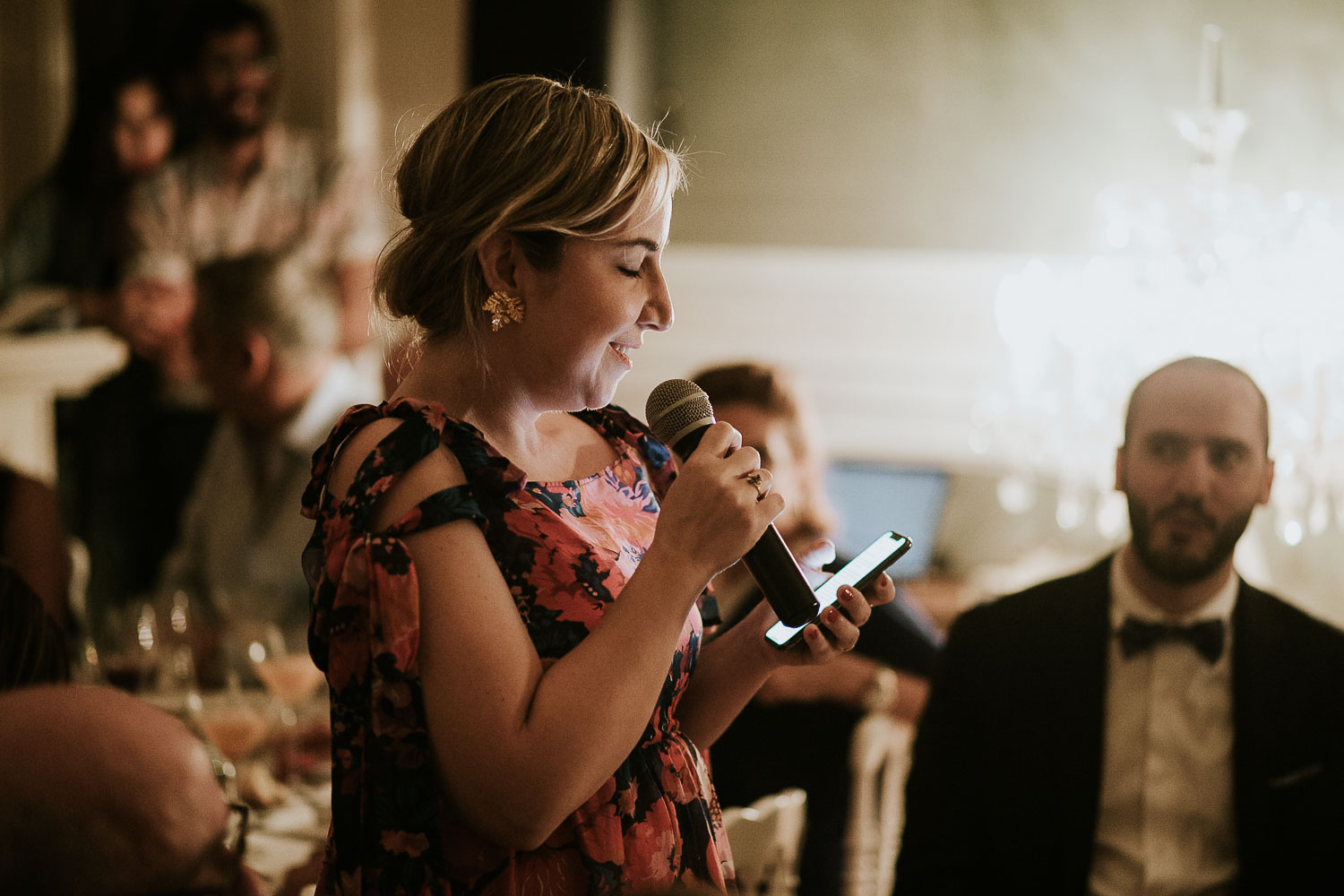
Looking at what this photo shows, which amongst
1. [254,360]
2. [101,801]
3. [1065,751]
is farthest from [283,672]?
[101,801]

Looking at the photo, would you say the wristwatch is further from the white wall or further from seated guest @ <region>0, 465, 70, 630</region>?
the white wall

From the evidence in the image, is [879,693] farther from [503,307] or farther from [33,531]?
[33,531]

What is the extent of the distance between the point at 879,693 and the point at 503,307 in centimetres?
162

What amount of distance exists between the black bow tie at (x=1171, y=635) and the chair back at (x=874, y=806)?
0.42 m

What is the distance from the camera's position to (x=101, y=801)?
83cm

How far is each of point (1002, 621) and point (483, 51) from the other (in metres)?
3.64

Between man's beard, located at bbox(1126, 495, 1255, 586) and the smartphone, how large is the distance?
2.63 feet

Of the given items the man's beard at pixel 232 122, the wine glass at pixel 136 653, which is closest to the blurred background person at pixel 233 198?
the man's beard at pixel 232 122

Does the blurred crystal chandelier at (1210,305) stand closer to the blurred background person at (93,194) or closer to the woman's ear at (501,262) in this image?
the woman's ear at (501,262)

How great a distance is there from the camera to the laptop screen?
500cm

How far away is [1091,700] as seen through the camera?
2.06 metres

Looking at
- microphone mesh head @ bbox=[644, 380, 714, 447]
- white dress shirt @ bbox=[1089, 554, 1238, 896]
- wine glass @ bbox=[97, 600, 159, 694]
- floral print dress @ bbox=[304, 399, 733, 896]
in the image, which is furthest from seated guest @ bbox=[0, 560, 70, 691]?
white dress shirt @ bbox=[1089, 554, 1238, 896]

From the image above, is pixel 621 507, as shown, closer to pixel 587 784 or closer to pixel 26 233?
pixel 587 784

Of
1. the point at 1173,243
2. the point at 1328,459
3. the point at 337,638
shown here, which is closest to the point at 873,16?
the point at 1173,243
